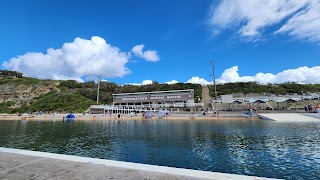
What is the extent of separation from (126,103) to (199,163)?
187 feet

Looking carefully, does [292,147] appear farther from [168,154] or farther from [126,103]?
[126,103]

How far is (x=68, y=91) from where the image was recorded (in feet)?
284

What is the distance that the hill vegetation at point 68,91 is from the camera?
6944cm

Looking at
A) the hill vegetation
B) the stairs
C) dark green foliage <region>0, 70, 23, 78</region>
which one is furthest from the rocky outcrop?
the stairs

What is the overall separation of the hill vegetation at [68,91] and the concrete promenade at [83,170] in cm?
6143

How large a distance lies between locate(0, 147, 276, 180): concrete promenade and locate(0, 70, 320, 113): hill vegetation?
61.4m

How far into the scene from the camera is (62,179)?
4.46 m

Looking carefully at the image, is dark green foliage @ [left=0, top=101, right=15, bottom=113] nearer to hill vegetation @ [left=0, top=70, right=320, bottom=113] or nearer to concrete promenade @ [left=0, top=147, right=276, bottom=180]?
hill vegetation @ [left=0, top=70, right=320, bottom=113]

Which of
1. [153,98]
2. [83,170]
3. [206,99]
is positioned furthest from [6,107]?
[83,170]

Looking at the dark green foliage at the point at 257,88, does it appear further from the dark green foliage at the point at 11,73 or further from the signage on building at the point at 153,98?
the dark green foliage at the point at 11,73

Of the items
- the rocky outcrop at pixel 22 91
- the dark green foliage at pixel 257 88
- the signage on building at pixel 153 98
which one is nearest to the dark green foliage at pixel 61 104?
the signage on building at pixel 153 98

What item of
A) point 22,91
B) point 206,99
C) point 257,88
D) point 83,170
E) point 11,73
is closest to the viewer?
point 83,170

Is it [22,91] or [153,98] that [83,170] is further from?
[22,91]

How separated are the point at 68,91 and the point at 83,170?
298 feet
